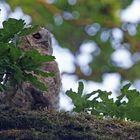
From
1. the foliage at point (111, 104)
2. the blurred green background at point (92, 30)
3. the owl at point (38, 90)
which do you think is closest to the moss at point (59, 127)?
the foliage at point (111, 104)

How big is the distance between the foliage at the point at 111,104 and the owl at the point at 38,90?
0.21m

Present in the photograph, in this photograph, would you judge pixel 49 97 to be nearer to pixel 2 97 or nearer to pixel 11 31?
pixel 2 97

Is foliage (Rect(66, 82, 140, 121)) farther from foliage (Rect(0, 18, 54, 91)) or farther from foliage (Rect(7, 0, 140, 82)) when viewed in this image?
foliage (Rect(7, 0, 140, 82))

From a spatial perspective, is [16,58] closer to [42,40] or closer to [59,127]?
[59,127]

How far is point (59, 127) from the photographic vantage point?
1.78m

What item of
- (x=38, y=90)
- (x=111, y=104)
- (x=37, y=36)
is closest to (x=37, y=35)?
(x=37, y=36)

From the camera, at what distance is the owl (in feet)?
7.28

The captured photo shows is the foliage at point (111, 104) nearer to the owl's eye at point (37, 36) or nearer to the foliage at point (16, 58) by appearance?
the foliage at point (16, 58)

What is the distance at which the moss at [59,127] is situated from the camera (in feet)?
5.67

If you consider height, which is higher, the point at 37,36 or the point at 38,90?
the point at 37,36

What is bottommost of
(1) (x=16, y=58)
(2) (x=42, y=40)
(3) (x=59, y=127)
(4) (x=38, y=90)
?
(3) (x=59, y=127)

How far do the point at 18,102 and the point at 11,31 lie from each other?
36 centimetres

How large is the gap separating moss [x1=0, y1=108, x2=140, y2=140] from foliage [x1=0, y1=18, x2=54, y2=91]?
0.10 meters

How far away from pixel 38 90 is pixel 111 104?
1.30ft
